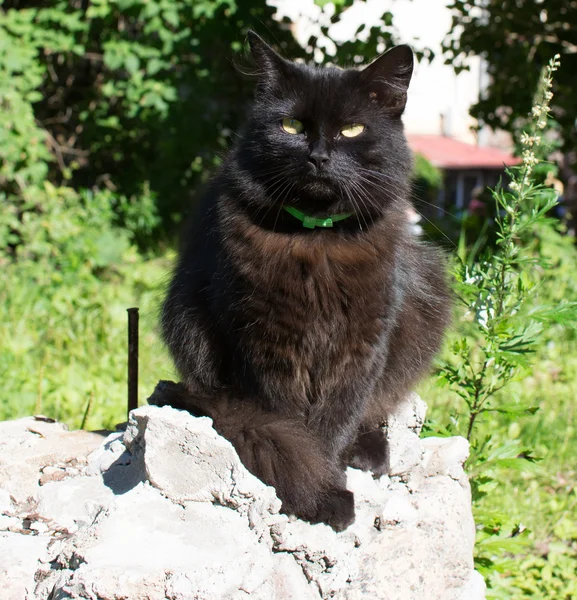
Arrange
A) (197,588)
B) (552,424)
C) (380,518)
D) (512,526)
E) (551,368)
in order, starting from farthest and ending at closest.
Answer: (551,368), (552,424), (512,526), (380,518), (197,588)

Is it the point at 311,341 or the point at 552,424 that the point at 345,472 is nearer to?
the point at 311,341

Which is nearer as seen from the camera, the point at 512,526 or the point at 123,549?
the point at 123,549

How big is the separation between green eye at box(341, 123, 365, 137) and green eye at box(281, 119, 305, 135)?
119 millimetres

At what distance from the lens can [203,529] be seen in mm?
1684

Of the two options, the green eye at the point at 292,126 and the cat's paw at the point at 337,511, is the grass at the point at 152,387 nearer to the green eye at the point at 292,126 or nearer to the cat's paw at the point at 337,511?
the cat's paw at the point at 337,511

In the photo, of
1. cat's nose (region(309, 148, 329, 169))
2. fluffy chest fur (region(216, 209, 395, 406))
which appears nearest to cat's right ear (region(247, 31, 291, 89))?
cat's nose (region(309, 148, 329, 169))

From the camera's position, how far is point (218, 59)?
5.36 meters

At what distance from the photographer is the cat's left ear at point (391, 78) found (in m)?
2.05

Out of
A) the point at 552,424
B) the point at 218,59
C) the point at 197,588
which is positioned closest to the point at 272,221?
the point at 197,588

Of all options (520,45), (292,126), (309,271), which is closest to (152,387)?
(309,271)

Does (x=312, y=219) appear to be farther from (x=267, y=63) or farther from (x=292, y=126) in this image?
(x=267, y=63)

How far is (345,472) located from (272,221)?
762mm

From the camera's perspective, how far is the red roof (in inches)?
610

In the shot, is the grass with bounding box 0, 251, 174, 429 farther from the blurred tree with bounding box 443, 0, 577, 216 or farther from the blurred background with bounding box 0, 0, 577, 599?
the blurred tree with bounding box 443, 0, 577, 216
